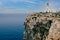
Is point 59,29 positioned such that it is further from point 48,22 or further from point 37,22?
point 37,22

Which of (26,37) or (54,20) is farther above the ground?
(54,20)

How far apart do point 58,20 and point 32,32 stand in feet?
36.4

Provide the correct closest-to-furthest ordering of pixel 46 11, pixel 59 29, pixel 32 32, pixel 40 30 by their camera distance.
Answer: pixel 59 29
pixel 40 30
pixel 32 32
pixel 46 11

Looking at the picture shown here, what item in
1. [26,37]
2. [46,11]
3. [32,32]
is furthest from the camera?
[26,37]

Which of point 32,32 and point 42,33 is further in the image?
point 32,32

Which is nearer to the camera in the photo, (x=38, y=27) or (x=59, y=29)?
(x=59, y=29)

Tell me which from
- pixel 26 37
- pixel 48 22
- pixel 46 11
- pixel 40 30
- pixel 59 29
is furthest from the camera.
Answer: pixel 26 37

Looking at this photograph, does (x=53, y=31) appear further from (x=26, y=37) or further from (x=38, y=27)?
(x=26, y=37)

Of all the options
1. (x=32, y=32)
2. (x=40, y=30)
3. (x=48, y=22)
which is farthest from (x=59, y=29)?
(x=32, y=32)

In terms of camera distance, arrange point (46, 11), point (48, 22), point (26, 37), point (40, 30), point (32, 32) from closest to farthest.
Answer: point (48, 22) < point (40, 30) < point (32, 32) < point (46, 11) < point (26, 37)

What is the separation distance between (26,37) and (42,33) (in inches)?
627

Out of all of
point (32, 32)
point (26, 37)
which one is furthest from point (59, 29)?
point (26, 37)

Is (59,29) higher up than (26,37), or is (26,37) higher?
(59,29)

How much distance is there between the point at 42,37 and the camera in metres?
43.3
